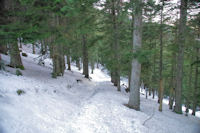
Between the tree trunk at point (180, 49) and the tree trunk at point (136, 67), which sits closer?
the tree trunk at point (136, 67)

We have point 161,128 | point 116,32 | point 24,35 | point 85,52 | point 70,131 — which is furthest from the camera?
point 85,52

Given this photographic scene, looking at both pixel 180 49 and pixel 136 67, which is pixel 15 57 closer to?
pixel 136 67

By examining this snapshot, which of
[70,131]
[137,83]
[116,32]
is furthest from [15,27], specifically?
[137,83]

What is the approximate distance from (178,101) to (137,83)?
5136 millimetres

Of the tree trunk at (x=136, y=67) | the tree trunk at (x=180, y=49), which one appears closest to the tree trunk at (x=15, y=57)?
the tree trunk at (x=136, y=67)

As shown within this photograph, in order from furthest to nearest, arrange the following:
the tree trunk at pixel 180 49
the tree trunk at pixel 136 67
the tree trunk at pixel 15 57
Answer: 1. the tree trunk at pixel 180 49
2. the tree trunk at pixel 15 57
3. the tree trunk at pixel 136 67

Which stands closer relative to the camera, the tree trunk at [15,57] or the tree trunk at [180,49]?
the tree trunk at [15,57]

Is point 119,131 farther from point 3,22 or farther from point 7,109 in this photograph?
point 3,22

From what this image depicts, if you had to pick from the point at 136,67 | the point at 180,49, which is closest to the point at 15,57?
the point at 136,67

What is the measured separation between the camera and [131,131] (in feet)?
16.1

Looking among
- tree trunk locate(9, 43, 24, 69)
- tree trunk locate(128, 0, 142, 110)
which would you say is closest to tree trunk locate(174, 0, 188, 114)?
tree trunk locate(128, 0, 142, 110)

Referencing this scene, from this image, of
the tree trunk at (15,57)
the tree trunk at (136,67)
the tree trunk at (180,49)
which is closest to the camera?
the tree trunk at (136,67)

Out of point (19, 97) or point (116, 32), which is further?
point (116, 32)

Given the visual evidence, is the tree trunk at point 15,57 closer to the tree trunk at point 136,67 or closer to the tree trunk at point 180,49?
the tree trunk at point 136,67
